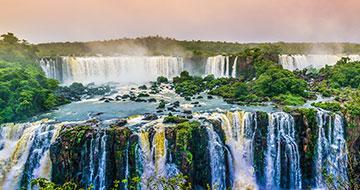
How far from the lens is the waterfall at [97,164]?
15.5m

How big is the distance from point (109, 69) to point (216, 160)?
22781mm

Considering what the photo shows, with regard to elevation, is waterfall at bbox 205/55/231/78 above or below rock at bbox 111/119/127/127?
above

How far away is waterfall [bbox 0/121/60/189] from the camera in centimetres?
1595

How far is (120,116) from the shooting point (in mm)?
19625

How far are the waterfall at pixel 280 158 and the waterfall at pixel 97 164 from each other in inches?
306

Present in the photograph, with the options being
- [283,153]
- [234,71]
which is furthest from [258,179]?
[234,71]

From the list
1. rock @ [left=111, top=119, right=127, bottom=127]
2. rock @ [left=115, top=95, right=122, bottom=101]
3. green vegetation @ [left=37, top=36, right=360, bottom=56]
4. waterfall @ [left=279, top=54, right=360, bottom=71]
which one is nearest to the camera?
rock @ [left=111, top=119, right=127, bottom=127]

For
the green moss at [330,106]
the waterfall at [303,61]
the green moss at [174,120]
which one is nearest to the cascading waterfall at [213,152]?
the green moss at [174,120]

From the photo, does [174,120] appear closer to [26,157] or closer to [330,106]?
[26,157]

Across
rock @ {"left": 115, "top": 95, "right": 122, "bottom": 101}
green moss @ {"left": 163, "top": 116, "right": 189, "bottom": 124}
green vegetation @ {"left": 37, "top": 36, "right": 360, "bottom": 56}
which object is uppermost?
green vegetation @ {"left": 37, "top": 36, "right": 360, "bottom": 56}

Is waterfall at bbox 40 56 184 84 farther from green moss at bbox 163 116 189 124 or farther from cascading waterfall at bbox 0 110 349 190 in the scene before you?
green moss at bbox 163 116 189 124

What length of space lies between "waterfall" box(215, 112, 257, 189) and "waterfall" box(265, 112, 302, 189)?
0.83m

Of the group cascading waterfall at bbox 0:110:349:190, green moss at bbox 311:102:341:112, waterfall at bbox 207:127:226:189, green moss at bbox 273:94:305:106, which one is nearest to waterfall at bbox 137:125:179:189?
cascading waterfall at bbox 0:110:349:190

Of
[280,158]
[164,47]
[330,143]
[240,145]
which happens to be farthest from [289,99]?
[164,47]
